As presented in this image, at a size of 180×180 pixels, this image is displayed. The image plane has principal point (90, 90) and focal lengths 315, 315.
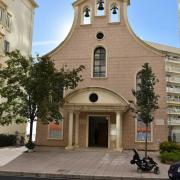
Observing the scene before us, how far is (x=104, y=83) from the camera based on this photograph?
87.6ft

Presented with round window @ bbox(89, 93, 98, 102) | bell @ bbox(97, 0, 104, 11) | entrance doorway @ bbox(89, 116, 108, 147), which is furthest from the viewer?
bell @ bbox(97, 0, 104, 11)

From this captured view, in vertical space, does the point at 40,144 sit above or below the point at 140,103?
below

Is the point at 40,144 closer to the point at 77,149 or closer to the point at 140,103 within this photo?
the point at 77,149

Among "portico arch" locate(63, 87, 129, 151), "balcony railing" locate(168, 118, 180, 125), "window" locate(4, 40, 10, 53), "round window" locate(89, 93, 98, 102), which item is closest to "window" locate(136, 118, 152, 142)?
"portico arch" locate(63, 87, 129, 151)

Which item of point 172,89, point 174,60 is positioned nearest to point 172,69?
point 174,60

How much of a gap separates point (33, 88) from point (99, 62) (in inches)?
298

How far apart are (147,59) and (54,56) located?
8260 mm

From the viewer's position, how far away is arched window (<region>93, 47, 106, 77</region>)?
27.2 m

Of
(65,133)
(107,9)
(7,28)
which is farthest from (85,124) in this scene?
(7,28)

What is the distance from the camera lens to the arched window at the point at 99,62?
89.2 feet

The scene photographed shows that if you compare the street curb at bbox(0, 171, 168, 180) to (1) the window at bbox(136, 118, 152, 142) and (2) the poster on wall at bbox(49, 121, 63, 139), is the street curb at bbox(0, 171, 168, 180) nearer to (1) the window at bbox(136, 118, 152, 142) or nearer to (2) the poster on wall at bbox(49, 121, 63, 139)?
(1) the window at bbox(136, 118, 152, 142)

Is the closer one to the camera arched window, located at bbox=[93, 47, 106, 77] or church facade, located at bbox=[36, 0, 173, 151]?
church facade, located at bbox=[36, 0, 173, 151]

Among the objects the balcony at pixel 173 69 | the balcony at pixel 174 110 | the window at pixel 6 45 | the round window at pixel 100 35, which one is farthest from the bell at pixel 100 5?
the balcony at pixel 173 69

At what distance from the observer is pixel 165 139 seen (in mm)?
24688
